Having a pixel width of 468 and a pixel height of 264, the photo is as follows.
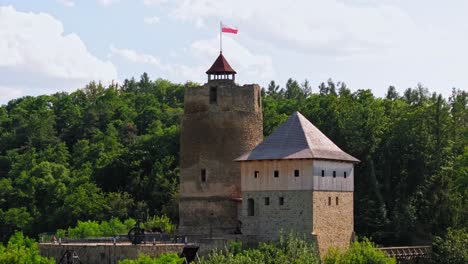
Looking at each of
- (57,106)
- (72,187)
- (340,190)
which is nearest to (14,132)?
(57,106)

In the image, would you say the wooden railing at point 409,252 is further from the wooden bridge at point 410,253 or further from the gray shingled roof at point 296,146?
the gray shingled roof at point 296,146

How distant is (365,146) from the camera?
68.9m

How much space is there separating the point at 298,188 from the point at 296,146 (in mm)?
2260

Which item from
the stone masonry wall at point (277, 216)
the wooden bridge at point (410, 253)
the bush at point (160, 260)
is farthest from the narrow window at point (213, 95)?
the wooden bridge at point (410, 253)

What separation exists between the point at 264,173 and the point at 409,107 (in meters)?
26.4

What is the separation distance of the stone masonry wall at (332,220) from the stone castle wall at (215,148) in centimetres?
526

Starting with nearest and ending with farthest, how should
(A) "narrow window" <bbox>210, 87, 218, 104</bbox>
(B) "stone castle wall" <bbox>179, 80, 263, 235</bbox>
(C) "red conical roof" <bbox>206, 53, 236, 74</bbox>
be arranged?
1. (B) "stone castle wall" <bbox>179, 80, 263, 235</bbox>
2. (A) "narrow window" <bbox>210, 87, 218, 104</bbox>
3. (C) "red conical roof" <bbox>206, 53, 236, 74</bbox>

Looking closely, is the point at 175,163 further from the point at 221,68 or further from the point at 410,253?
the point at 410,253

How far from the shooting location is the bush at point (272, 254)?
4781cm

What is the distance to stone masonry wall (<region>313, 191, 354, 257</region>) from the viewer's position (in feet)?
170

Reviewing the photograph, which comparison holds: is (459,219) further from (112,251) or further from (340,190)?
(112,251)

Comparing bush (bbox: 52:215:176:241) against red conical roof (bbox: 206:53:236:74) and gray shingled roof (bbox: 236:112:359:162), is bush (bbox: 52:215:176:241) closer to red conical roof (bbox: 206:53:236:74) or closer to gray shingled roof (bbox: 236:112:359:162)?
red conical roof (bbox: 206:53:236:74)

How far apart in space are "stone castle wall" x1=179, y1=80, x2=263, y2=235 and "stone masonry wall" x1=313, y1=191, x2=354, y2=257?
5256 mm

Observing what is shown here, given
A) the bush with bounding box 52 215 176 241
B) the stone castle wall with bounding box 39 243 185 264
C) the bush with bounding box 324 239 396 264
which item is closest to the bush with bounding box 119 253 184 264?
the stone castle wall with bounding box 39 243 185 264
